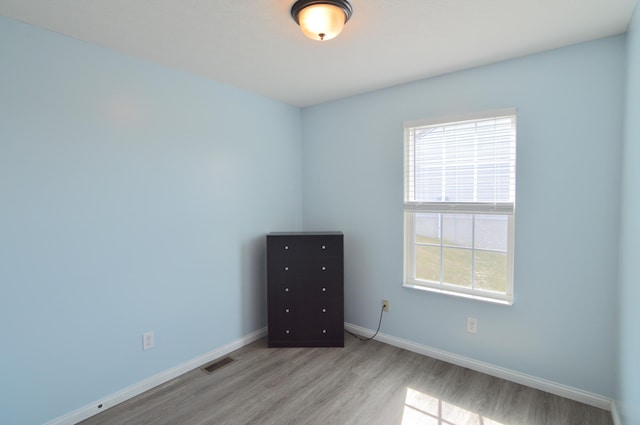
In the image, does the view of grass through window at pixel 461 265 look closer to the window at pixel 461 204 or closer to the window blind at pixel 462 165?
the window at pixel 461 204

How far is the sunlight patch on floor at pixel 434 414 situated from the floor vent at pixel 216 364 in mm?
1509

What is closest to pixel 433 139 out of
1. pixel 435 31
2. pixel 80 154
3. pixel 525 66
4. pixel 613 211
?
pixel 525 66

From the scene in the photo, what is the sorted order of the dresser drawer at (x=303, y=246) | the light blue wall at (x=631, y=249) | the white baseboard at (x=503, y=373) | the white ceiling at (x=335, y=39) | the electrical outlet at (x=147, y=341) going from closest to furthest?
the light blue wall at (x=631, y=249) < the white ceiling at (x=335, y=39) < the white baseboard at (x=503, y=373) < the electrical outlet at (x=147, y=341) < the dresser drawer at (x=303, y=246)

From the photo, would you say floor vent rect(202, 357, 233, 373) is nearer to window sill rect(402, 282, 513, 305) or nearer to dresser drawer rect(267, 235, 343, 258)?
dresser drawer rect(267, 235, 343, 258)

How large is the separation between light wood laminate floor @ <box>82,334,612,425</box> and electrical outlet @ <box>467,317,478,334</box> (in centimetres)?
32

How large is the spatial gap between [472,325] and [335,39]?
236cm

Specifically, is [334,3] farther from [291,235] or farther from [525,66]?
[291,235]

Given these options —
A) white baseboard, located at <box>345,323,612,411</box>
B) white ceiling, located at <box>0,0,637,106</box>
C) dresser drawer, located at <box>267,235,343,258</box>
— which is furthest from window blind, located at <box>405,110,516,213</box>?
white baseboard, located at <box>345,323,612,411</box>

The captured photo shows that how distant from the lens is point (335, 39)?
2.03 m

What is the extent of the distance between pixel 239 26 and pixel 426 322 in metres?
2.66

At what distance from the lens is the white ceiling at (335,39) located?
5.51 feet

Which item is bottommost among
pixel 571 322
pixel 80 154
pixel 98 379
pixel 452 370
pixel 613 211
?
pixel 452 370

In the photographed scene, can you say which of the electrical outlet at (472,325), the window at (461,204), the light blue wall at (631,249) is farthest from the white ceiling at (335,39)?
the electrical outlet at (472,325)

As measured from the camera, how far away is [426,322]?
286 cm
